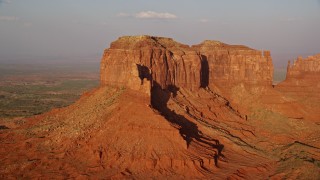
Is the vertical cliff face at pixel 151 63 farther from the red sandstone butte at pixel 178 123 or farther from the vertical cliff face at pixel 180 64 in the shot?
the red sandstone butte at pixel 178 123

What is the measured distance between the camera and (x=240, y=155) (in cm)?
5878

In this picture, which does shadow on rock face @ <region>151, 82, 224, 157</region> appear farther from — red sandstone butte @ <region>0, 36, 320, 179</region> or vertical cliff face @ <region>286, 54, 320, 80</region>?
vertical cliff face @ <region>286, 54, 320, 80</region>

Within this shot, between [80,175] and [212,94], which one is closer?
[80,175]

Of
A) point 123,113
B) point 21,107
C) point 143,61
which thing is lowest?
point 21,107

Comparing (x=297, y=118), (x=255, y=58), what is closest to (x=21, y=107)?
(x=255, y=58)

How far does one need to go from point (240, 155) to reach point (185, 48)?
31688 millimetres

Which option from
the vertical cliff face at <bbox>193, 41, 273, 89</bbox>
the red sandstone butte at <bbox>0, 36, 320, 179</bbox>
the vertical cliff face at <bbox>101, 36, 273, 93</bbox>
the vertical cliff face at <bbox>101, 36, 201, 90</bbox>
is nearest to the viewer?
the red sandstone butte at <bbox>0, 36, 320, 179</bbox>

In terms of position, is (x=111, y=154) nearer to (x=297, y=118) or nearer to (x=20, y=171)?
(x=20, y=171)

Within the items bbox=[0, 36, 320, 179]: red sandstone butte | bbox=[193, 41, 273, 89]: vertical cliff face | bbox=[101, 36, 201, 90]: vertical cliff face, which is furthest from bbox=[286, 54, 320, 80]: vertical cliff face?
bbox=[101, 36, 201, 90]: vertical cliff face

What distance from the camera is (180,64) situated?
75.7 metres

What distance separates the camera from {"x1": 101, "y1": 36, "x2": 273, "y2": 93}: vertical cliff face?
6619 cm

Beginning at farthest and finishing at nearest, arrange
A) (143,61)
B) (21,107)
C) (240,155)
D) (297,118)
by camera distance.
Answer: (21,107) → (297,118) → (143,61) → (240,155)

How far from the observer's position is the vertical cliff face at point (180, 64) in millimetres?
66188

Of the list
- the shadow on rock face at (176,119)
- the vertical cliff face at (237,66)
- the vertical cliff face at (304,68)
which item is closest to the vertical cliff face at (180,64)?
the vertical cliff face at (237,66)
